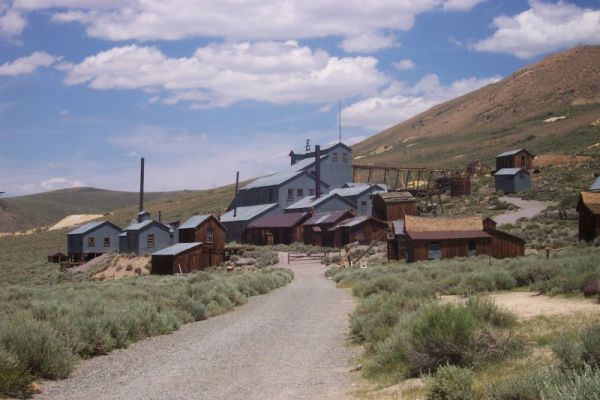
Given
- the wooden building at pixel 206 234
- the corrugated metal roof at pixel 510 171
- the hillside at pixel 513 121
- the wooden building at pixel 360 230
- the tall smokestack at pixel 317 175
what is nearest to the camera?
the wooden building at pixel 206 234

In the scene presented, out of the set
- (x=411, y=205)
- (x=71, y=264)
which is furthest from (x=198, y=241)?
(x=411, y=205)

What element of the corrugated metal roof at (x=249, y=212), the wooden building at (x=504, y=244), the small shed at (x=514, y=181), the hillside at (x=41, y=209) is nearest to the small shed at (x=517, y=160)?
the small shed at (x=514, y=181)

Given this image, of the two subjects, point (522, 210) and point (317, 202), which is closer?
point (522, 210)

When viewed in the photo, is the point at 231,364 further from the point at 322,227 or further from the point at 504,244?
the point at 322,227

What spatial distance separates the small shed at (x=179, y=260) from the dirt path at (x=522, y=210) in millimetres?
23951

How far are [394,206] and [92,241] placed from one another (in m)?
31.2

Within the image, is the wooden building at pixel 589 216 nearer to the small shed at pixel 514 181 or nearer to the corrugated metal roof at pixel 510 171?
the corrugated metal roof at pixel 510 171

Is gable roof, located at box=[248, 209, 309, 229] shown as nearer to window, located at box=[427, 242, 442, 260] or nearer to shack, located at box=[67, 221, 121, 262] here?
shack, located at box=[67, 221, 121, 262]

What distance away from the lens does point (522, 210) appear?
58000 mm

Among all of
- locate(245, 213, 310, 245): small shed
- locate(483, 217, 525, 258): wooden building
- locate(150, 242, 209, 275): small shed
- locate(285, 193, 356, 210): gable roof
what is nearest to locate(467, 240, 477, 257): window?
locate(483, 217, 525, 258): wooden building

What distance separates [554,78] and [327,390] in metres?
148

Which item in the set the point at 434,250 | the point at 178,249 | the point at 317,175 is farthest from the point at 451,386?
the point at 317,175

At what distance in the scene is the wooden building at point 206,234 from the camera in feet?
178

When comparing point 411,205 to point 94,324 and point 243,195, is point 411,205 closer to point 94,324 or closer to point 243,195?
point 243,195
